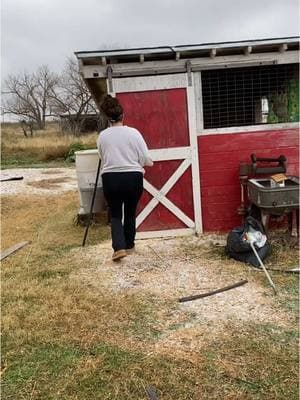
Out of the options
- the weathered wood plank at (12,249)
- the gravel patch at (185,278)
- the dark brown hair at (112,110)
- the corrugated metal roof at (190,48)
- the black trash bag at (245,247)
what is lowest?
the weathered wood plank at (12,249)

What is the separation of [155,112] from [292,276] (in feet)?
8.52

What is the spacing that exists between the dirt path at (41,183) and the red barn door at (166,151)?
5.98 meters

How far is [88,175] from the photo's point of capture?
22.5ft

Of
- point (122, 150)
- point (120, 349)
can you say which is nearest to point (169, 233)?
point (122, 150)

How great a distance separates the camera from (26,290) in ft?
13.8

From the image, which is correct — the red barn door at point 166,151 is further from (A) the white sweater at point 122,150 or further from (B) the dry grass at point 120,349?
(B) the dry grass at point 120,349

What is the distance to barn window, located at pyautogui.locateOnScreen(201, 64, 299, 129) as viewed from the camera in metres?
5.76

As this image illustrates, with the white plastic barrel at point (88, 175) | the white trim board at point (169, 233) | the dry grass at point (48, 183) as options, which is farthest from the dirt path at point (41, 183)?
the white trim board at point (169, 233)

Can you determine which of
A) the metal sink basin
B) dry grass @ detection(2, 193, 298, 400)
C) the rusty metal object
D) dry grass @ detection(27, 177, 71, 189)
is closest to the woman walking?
dry grass @ detection(2, 193, 298, 400)

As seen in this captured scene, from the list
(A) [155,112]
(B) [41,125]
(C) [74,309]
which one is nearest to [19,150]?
(B) [41,125]

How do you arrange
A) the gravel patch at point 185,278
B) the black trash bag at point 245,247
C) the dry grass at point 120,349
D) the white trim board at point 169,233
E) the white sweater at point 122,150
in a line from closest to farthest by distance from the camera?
the dry grass at point 120,349
the gravel patch at point 185,278
the white sweater at point 122,150
the black trash bag at point 245,247
the white trim board at point 169,233

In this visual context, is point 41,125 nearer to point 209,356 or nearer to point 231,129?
point 231,129

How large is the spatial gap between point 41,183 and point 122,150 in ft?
30.9

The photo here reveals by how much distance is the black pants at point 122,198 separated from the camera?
14.1 ft
